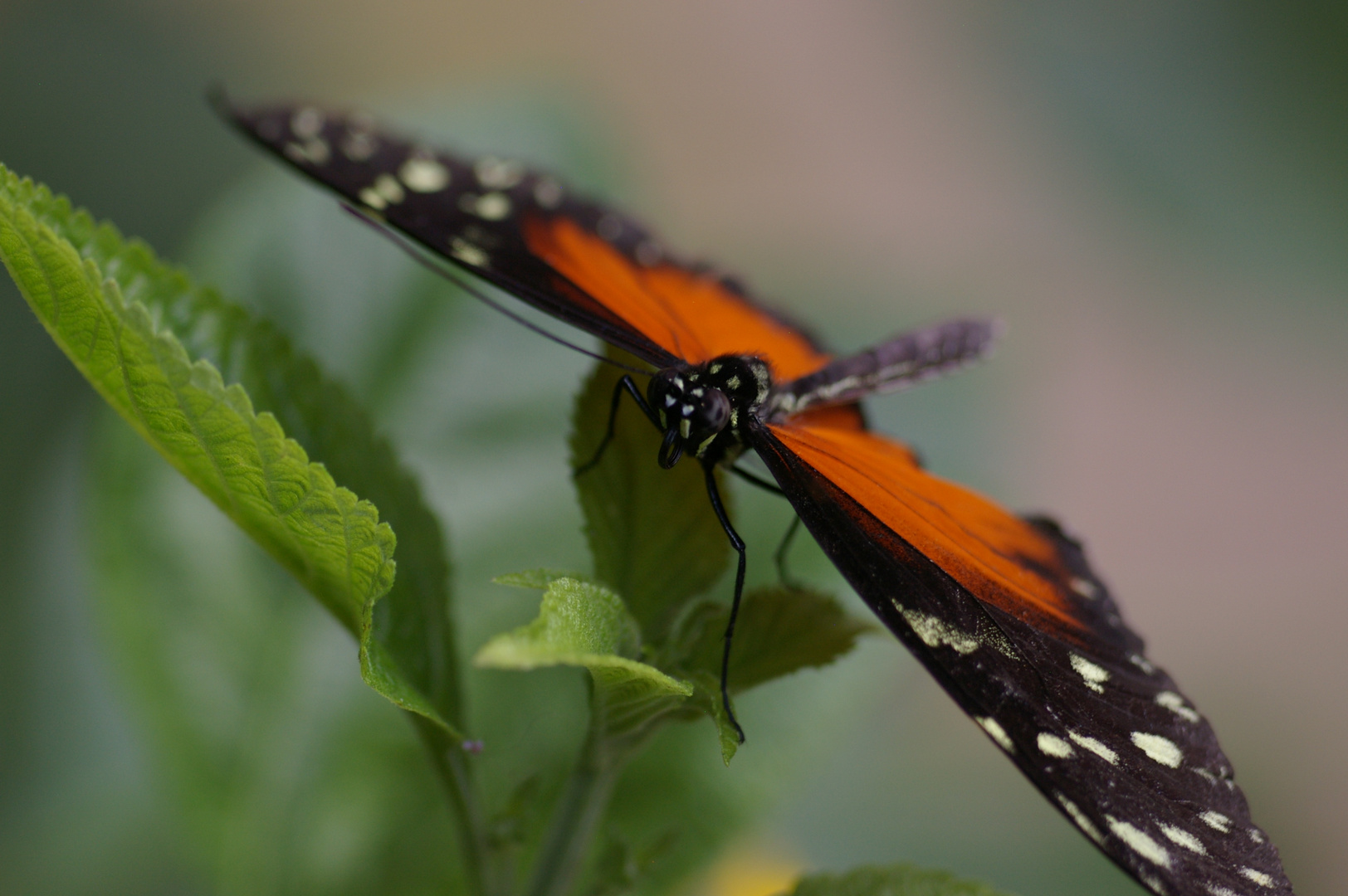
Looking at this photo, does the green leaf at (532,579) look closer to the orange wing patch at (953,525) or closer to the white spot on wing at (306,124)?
the orange wing patch at (953,525)

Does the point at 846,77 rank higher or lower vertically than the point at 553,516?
higher

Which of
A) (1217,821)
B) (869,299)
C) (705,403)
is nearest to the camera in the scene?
(1217,821)

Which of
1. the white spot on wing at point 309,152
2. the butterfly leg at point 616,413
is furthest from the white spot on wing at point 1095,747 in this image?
the white spot on wing at point 309,152

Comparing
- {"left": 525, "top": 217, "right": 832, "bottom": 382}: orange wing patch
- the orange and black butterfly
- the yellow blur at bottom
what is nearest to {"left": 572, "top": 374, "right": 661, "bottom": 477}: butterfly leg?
the orange and black butterfly

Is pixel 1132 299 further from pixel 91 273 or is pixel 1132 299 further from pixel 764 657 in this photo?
pixel 91 273

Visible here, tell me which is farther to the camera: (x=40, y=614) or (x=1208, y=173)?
(x=1208, y=173)

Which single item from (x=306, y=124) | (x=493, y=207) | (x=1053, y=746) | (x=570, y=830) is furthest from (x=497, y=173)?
(x=1053, y=746)

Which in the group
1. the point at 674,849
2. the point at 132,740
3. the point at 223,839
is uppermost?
the point at 674,849

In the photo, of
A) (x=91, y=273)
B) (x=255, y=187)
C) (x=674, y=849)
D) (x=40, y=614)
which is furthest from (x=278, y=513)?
(x=40, y=614)

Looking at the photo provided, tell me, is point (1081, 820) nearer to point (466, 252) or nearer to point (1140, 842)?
point (1140, 842)
